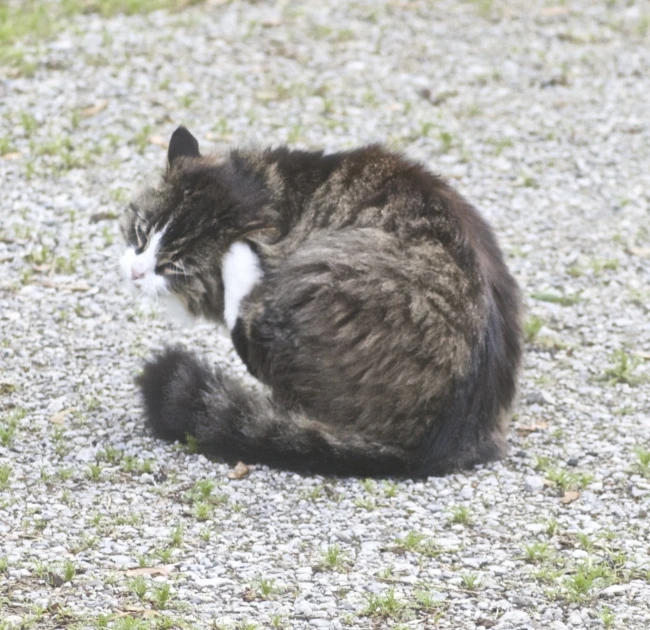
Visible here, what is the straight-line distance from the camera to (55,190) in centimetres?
751

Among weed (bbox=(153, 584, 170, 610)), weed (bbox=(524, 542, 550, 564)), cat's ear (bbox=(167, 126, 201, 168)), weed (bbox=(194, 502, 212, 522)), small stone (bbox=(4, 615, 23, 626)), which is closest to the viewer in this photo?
small stone (bbox=(4, 615, 23, 626))

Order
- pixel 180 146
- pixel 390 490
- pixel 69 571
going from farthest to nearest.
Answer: pixel 180 146, pixel 390 490, pixel 69 571

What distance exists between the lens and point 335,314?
4.80 m

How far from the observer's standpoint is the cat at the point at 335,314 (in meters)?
4.79

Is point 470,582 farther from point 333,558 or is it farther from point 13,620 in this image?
point 13,620

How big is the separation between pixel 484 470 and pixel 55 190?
384 cm

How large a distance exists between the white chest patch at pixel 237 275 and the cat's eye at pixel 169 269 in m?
0.21

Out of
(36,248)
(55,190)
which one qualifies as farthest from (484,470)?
(55,190)

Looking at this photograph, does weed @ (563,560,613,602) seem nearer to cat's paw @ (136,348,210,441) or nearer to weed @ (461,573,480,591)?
weed @ (461,573,480,591)

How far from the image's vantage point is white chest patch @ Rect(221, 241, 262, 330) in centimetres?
504

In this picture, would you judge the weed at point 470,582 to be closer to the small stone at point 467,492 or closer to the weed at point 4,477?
the small stone at point 467,492

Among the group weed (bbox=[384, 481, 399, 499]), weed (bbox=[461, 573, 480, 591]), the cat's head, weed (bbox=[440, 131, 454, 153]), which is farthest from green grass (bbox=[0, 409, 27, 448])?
weed (bbox=[440, 131, 454, 153])

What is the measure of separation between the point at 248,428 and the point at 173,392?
0.38 meters

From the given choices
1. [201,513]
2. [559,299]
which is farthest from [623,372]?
[201,513]
